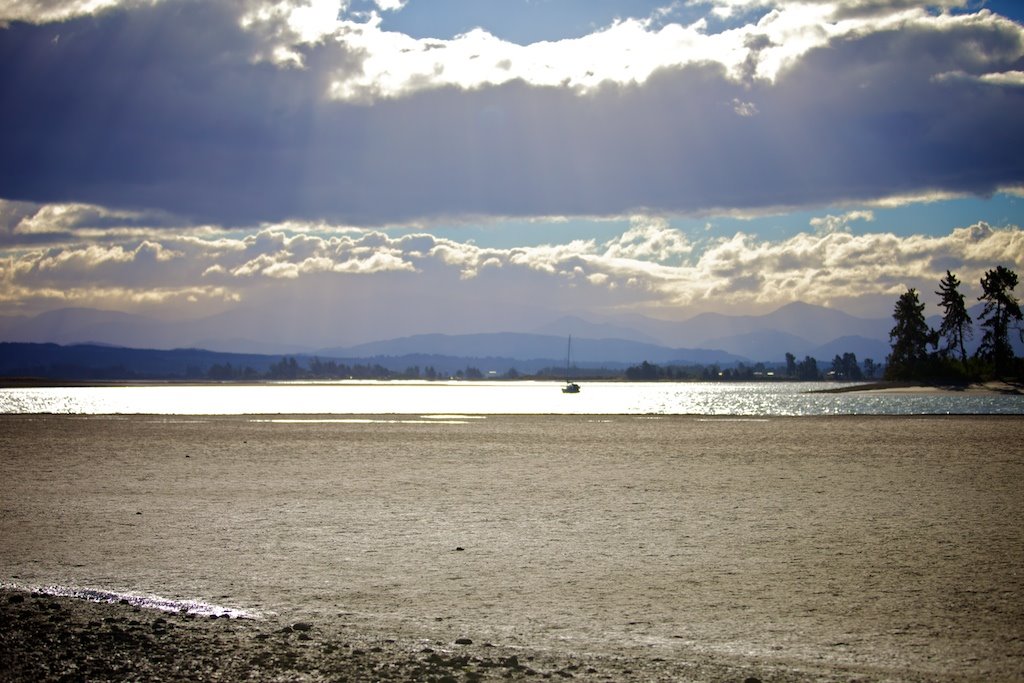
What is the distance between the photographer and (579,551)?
50.6ft

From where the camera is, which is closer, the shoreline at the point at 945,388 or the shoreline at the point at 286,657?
the shoreline at the point at 286,657

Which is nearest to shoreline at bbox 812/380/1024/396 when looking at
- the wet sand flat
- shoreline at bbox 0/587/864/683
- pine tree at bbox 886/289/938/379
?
pine tree at bbox 886/289/938/379

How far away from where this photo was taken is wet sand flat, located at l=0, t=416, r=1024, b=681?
10352mm

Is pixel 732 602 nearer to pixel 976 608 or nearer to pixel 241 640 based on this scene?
pixel 976 608

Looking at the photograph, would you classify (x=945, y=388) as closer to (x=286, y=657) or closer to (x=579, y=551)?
(x=579, y=551)

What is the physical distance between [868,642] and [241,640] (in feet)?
22.5

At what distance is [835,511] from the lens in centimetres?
1934

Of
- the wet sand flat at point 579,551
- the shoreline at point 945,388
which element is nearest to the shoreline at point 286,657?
the wet sand flat at point 579,551

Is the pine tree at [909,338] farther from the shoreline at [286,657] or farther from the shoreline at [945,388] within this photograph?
the shoreline at [286,657]

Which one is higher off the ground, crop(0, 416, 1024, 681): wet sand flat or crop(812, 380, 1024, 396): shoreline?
crop(812, 380, 1024, 396): shoreline

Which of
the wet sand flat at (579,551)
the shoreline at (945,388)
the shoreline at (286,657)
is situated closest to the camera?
the shoreline at (286,657)

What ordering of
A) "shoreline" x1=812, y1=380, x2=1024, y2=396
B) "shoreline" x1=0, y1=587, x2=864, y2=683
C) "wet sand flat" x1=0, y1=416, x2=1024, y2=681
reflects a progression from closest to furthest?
1. "shoreline" x1=0, y1=587, x2=864, y2=683
2. "wet sand flat" x1=0, y1=416, x2=1024, y2=681
3. "shoreline" x1=812, y1=380, x2=1024, y2=396

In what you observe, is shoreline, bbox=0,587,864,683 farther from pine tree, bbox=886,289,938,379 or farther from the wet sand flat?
pine tree, bbox=886,289,938,379

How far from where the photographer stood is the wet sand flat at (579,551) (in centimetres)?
1035
